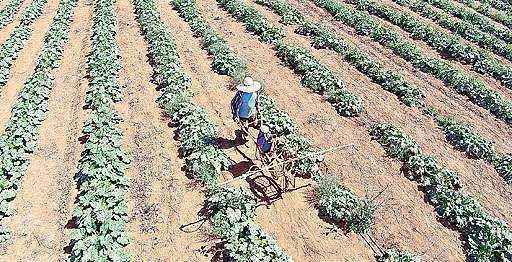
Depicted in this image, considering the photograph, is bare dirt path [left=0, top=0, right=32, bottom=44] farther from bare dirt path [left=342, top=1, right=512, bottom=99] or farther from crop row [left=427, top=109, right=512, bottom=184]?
crop row [left=427, top=109, right=512, bottom=184]

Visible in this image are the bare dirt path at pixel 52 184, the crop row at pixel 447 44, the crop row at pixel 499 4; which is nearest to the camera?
the bare dirt path at pixel 52 184

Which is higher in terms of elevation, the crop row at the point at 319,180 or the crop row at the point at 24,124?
the crop row at the point at 319,180

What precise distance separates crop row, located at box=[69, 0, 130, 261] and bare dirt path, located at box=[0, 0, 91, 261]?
300 millimetres

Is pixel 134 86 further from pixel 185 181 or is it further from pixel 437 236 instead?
pixel 437 236

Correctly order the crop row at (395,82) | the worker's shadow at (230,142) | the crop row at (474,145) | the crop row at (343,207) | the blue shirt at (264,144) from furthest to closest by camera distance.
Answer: the crop row at (395,82), the worker's shadow at (230,142), the crop row at (474,145), the blue shirt at (264,144), the crop row at (343,207)

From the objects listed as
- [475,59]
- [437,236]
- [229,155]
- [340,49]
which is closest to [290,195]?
[229,155]

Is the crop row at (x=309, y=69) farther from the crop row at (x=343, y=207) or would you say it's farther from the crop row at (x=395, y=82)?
the crop row at (x=343, y=207)

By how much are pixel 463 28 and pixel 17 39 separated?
19.4 metres

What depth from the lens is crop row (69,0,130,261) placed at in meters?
8.37

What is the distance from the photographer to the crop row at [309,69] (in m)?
13.7

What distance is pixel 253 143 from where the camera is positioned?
11750 mm

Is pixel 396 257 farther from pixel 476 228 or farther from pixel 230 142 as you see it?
pixel 230 142

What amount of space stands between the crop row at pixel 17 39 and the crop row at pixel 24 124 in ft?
3.56

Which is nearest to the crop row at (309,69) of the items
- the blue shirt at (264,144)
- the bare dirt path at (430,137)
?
the bare dirt path at (430,137)
